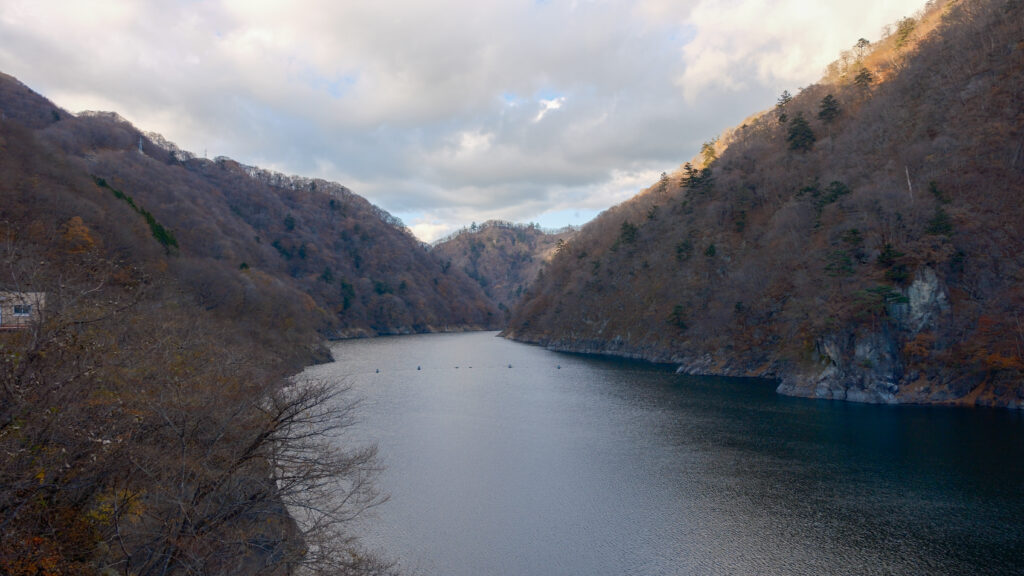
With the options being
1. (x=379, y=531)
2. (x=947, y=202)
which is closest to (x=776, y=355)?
(x=947, y=202)

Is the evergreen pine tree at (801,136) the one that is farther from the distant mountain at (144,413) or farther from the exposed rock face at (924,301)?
the distant mountain at (144,413)

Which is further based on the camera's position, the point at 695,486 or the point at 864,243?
the point at 864,243

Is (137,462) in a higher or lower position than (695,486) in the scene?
higher

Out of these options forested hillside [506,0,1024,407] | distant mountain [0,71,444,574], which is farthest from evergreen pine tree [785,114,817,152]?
distant mountain [0,71,444,574]

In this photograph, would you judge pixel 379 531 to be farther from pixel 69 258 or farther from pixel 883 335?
pixel 883 335

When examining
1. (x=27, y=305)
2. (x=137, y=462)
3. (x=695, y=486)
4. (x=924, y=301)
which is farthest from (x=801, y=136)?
(x=27, y=305)

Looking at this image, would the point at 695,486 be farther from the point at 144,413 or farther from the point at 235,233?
the point at 235,233
